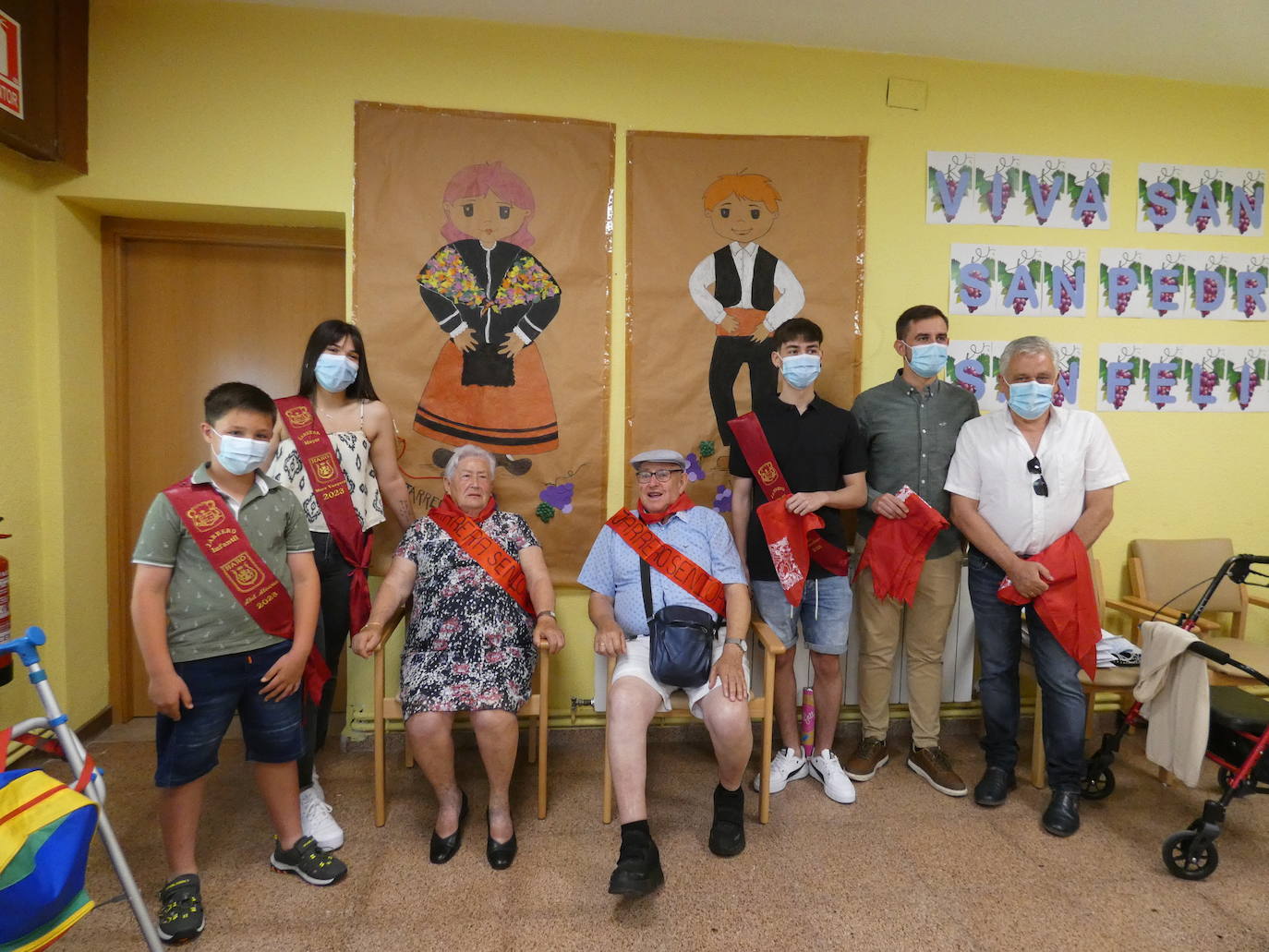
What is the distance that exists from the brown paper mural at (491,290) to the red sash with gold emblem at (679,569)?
0.54 m

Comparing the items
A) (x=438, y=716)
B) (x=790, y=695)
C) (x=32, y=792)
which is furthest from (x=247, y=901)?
(x=790, y=695)

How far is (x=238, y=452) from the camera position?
1.69 metres

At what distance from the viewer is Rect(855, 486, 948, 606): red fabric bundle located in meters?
2.32

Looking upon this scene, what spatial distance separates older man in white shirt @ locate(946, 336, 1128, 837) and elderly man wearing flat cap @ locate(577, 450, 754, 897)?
2.79 feet

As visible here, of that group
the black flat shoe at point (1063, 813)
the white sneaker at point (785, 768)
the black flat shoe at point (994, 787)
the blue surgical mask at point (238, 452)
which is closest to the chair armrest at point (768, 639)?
the white sneaker at point (785, 768)

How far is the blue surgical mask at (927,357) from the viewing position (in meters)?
2.34

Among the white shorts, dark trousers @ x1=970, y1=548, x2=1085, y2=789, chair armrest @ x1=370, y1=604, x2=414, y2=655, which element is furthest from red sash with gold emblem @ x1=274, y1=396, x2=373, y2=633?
dark trousers @ x1=970, y1=548, x2=1085, y2=789

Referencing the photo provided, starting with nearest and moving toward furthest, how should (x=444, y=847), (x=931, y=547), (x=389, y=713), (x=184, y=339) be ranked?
(x=444, y=847)
(x=389, y=713)
(x=931, y=547)
(x=184, y=339)

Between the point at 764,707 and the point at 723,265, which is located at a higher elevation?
the point at 723,265

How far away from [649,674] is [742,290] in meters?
1.52

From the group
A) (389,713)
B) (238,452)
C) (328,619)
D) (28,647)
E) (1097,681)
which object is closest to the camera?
(28,647)

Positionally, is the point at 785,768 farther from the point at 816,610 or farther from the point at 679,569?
the point at 679,569

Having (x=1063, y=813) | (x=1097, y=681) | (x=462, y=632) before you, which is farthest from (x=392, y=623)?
(x=1097, y=681)

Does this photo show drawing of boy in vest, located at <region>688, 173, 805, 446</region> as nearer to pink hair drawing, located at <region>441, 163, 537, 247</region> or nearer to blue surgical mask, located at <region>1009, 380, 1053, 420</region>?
pink hair drawing, located at <region>441, 163, 537, 247</region>
